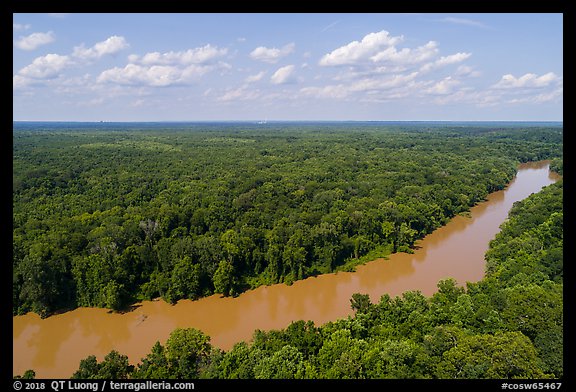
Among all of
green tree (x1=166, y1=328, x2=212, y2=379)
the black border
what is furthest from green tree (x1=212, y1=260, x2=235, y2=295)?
the black border

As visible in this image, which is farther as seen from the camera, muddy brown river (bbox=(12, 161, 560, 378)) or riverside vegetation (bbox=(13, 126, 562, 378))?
muddy brown river (bbox=(12, 161, 560, 378))

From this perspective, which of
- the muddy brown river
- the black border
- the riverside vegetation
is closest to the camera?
the black border

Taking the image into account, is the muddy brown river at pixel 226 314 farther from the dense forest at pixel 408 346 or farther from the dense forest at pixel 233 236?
the dense forest at pixel 408 346

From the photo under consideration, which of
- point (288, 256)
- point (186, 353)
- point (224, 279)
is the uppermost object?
point (288, 256)

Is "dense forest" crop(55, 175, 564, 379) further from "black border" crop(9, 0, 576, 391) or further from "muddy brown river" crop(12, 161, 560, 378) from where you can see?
"black border" crop(9, 0, 576, 391)
